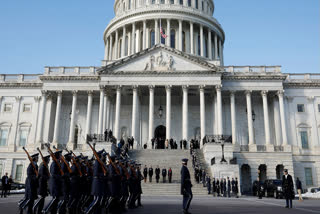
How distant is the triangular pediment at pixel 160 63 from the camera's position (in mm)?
41906

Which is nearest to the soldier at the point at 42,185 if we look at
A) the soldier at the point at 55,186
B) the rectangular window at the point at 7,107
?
the soldier at the point at 55,186

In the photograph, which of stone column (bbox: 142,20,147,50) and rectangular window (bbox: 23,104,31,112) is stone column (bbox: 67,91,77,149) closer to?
rectangular window (bbox: 23,104,31,112)

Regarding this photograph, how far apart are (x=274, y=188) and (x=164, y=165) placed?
432 inches

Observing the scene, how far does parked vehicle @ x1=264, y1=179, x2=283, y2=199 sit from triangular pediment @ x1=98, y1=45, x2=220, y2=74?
18.3 m

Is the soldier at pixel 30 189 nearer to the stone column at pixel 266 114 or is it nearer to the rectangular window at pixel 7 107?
the stone column at pixel 266 114

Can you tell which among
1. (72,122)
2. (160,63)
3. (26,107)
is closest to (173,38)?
(160,63)

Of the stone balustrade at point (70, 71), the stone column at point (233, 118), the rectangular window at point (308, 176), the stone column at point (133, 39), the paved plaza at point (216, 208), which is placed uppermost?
the stone column at point (133, 39)

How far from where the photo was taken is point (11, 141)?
4631 centimetres

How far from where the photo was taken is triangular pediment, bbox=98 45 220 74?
137ft

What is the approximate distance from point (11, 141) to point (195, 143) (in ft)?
89.2

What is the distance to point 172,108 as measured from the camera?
47.8 m

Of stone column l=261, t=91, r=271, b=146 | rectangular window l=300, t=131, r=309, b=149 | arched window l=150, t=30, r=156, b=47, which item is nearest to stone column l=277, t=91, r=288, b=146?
stone column l=261, t=91, r=271, b=146

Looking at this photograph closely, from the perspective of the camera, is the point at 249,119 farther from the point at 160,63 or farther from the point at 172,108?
the point at 160,63

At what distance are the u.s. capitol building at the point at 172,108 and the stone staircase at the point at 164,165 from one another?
436cm
